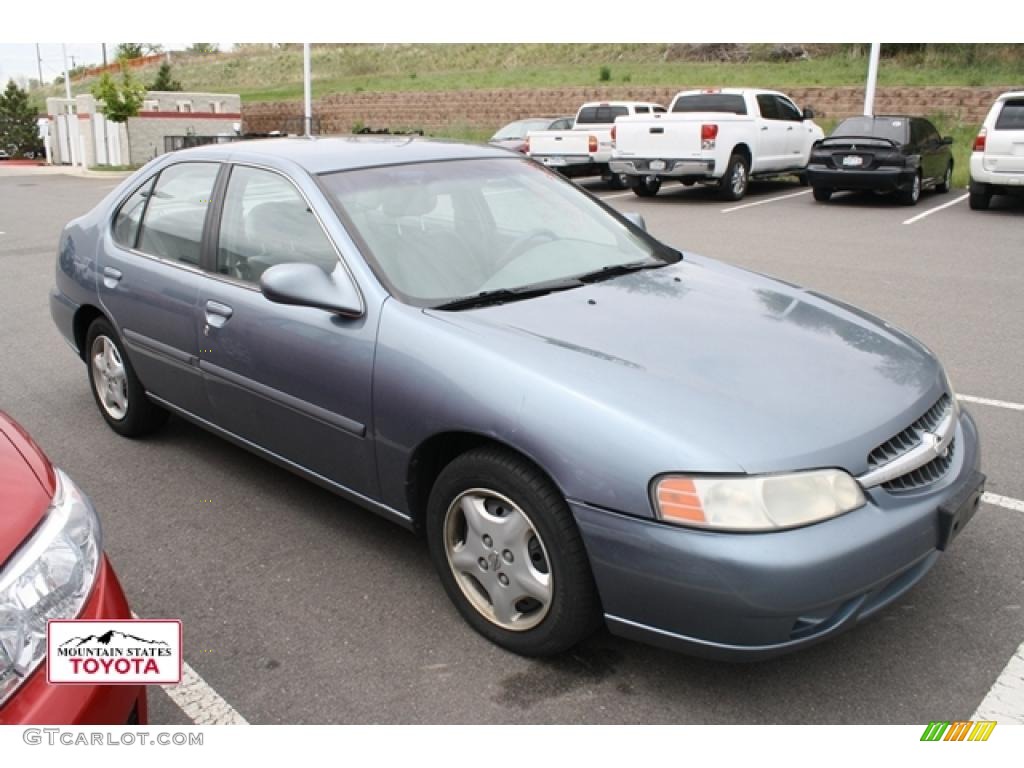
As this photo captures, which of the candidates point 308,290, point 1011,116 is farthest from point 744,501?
point 1011,116

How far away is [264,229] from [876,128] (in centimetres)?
1417

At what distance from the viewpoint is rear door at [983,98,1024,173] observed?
13.9 m

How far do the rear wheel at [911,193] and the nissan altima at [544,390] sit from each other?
12.9m

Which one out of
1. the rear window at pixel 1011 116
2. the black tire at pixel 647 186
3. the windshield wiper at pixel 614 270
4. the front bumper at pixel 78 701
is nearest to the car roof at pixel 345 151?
the windshield wiper at pixel 614 270

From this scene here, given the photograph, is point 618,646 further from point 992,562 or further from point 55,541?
point 55,541

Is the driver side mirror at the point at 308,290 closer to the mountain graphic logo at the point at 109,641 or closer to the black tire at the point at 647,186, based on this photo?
the mountain graphic logo at the point at 109,641

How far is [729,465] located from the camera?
2580mm

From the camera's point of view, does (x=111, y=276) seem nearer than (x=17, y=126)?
Yes

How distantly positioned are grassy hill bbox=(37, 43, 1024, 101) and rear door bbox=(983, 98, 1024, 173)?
52.8ft

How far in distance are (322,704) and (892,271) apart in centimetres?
869

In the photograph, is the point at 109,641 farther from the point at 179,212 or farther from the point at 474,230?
the point at 179,212

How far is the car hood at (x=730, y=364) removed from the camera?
8.84ft

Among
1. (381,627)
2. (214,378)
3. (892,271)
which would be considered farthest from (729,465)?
(892,271)

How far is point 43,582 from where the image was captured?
79.9 inches
